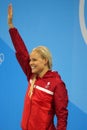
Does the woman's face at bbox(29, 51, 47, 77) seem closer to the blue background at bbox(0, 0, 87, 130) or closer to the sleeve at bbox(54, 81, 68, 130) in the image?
the sleeve at bbox(54, 81, 68, 130)

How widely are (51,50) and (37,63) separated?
0.76m

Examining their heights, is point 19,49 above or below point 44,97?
above

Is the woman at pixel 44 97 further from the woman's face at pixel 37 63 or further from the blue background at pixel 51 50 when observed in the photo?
the blue background at pixel 51 50

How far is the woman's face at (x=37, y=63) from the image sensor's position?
180cm

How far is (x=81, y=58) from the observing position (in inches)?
92.7

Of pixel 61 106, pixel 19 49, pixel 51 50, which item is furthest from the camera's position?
pixel 51 50

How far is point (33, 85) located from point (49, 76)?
0.11 metres

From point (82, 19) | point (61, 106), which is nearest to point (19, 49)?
point (61, 106)

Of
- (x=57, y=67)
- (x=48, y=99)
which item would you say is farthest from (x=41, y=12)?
(x=48, y=99)

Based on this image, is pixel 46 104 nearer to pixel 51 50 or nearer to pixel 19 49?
pixel 19 49

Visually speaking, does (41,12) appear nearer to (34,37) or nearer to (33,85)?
(34,37)

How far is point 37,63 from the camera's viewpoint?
5.95ft

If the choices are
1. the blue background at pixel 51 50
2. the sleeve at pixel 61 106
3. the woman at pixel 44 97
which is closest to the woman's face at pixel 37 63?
the woman at pixel 44 97

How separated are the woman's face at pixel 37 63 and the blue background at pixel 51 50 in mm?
594
